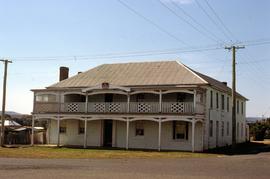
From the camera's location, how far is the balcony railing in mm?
35062

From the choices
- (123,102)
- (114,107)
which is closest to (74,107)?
(114,107)

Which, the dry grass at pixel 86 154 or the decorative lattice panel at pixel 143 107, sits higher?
the decorative lattice panel at pixel 143 107

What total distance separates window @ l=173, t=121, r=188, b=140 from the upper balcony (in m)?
1.75

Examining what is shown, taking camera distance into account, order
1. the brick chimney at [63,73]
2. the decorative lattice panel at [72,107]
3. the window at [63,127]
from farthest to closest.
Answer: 1. the brick chimney at [63,73]
2. the window at [63,127]
3. the decorative lattice panel at [72,107]

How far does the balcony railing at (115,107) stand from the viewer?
35062 mm

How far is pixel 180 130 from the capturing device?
36.9 metres

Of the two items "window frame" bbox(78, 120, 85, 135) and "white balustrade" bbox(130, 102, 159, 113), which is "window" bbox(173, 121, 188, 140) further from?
"window frame" bbox(78, 120, 85, 135)

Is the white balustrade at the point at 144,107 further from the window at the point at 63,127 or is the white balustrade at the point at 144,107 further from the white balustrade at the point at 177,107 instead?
the window at the point at 63,127

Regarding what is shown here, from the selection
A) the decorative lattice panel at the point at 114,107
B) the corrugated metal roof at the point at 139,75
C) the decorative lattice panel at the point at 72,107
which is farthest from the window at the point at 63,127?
the decorative lattice panel at the point at 114,107

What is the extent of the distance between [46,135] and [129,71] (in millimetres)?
9683

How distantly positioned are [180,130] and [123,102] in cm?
513

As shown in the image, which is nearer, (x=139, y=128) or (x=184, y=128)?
(x=184, y=128)

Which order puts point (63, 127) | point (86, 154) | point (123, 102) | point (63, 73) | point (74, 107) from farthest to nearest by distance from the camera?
point (63, 73), point (63, 127), point (74, 107), point (123, 102), point (86, 154)

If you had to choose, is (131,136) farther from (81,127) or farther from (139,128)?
(81,127)
